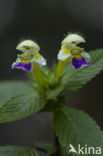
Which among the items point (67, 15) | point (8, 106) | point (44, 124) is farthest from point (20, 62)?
point (67, 15)

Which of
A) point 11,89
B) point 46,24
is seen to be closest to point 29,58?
point 11,89

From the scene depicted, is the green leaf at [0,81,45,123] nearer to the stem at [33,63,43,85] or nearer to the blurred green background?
the stem at [33,63,43,85]

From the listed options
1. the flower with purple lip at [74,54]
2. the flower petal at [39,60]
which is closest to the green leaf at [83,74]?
the flower with purple lip at [74,54]

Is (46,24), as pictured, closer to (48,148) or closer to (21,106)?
(48,148)

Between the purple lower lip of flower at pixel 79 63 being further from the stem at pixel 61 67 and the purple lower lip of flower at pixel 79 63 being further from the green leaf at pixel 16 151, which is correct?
the green leaf at pixel 16 151

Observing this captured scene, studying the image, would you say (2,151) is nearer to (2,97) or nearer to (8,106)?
(8,106)
